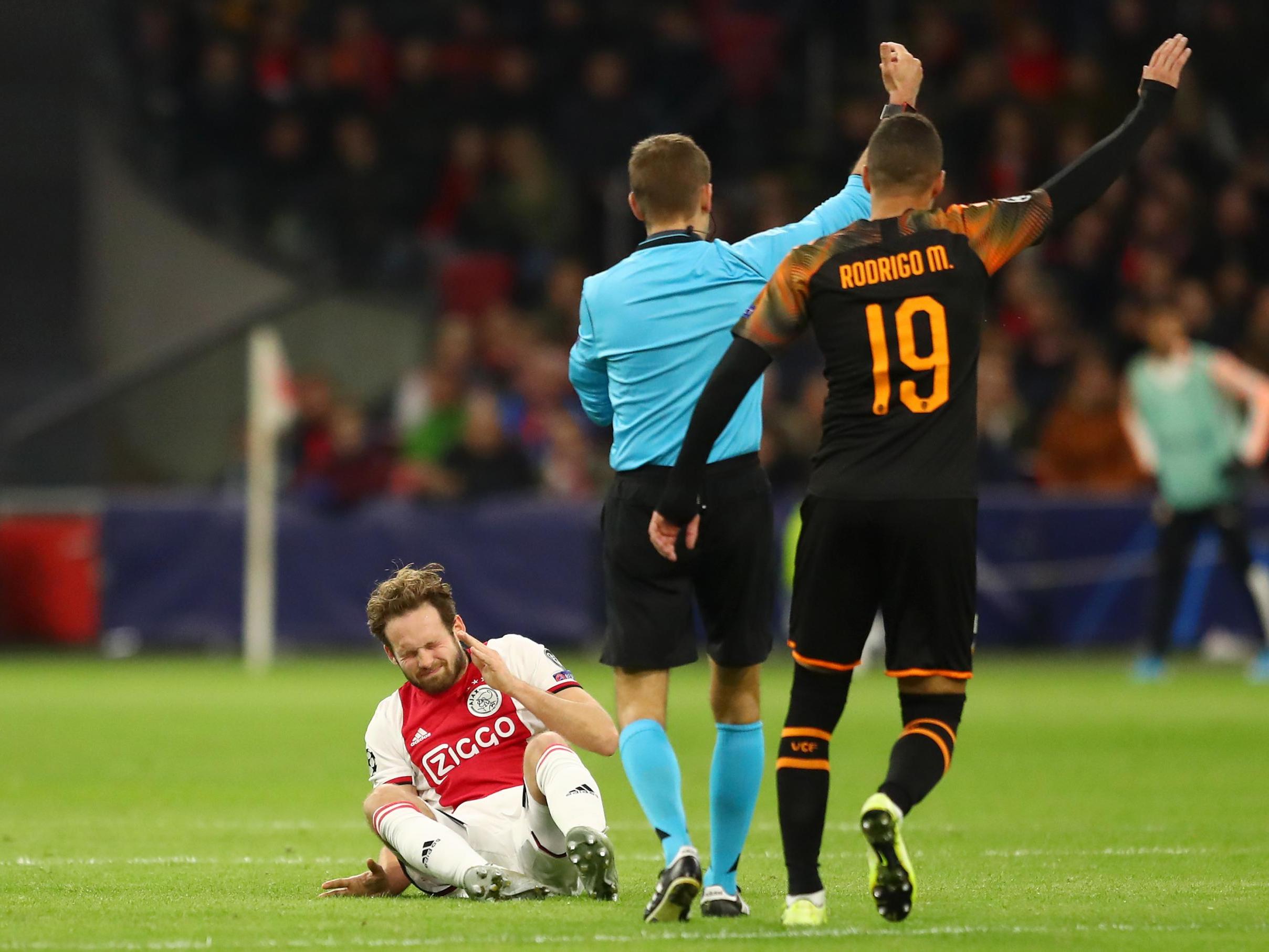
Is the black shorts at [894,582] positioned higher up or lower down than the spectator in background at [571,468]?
lower down

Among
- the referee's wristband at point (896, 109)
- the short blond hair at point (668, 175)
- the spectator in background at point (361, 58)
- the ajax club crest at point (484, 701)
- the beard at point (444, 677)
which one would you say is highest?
the spectator in background at point (361, 58)

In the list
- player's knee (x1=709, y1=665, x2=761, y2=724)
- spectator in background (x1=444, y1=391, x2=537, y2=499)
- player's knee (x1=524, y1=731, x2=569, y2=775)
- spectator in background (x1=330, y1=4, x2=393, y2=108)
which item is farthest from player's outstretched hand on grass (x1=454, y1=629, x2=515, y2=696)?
spectator in background (x1=330, y1=4, x2=393, y2=108)

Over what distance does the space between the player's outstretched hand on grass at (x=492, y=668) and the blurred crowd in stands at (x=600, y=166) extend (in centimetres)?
1197

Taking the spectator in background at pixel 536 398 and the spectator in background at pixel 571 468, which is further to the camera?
the spectator in background at pixel 536 398

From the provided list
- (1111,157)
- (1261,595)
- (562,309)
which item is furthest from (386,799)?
(562,309)

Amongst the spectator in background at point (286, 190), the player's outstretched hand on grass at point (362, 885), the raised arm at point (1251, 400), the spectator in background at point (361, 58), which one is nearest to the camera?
the player's outstretched hand on grass at point (362, 885)

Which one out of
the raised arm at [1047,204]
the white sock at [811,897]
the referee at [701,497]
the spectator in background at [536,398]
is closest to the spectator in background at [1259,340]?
the spectator in background at [536,398]

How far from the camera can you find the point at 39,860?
291 inches

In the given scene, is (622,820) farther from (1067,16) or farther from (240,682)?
(1067,16)

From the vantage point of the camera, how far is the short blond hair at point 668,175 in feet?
19.8

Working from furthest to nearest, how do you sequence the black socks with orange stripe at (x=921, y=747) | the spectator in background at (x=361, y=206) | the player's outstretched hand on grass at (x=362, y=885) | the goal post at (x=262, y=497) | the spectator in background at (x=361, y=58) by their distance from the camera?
the spectator in background at (x=361, y=58) < the spectator in background at (x=361, y=206) < the goal post at (x=262, y=497) < the player's outstretched hand on grass at (x=362, y=885) < the black socks with orange stripe at (x=921, y=747)

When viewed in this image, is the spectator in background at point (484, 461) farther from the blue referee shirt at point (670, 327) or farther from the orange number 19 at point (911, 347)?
the orange number 19 at point (911, 347)

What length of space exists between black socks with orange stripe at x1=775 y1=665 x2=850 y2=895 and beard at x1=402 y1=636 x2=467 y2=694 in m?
1.28

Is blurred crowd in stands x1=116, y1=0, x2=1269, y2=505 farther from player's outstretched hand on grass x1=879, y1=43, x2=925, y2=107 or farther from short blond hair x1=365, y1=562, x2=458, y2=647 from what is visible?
short blond hair x1=365, y1=562, x2=458, y2=647
